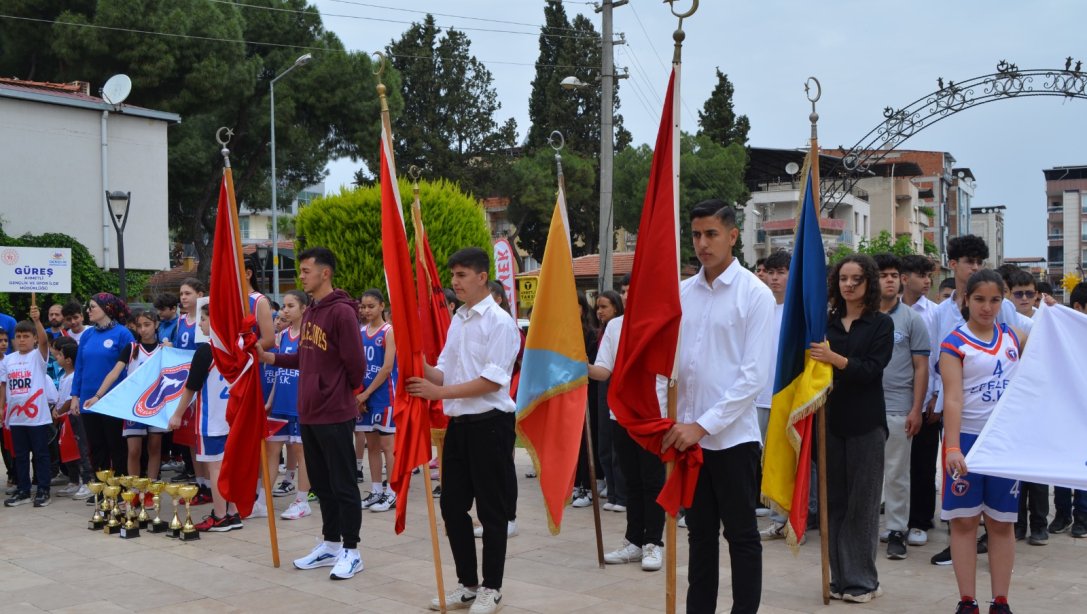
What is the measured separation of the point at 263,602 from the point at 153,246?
23.4 m

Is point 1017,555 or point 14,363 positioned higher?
point 14,363

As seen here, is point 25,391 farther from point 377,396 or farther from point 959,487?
point 959,487

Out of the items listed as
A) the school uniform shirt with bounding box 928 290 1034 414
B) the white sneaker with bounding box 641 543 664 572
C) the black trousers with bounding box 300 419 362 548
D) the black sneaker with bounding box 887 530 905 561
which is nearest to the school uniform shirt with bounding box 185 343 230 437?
the black trousers with bounding box 300 419 362 548

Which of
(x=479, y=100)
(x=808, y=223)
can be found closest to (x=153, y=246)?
(x=479, y=100)

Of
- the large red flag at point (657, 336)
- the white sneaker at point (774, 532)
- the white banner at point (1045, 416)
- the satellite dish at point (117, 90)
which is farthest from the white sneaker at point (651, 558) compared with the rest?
the satellite dish at point (117, 90)

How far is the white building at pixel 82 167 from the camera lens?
24.0 meters

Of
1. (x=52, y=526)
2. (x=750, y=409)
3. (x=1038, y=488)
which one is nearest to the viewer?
(x=750, y=409)

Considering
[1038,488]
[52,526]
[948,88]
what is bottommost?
[52,526]

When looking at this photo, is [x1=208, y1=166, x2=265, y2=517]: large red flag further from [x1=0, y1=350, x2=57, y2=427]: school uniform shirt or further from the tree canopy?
the tree canopy

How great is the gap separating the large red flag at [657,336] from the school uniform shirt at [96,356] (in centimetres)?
688

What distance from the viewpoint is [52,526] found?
8.55 meters

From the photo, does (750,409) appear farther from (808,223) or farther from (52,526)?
(52,526)

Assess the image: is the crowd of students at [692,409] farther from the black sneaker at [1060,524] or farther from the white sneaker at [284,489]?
the white sneaker at [284,489]

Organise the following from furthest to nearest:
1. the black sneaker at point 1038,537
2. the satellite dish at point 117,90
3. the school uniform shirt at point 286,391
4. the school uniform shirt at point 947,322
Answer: the satellite dish at point 117,90 → the school uniform shirt at point 286,391 → the black sneaker at point 1038,537 → the school uniform shirt at point 947,322
